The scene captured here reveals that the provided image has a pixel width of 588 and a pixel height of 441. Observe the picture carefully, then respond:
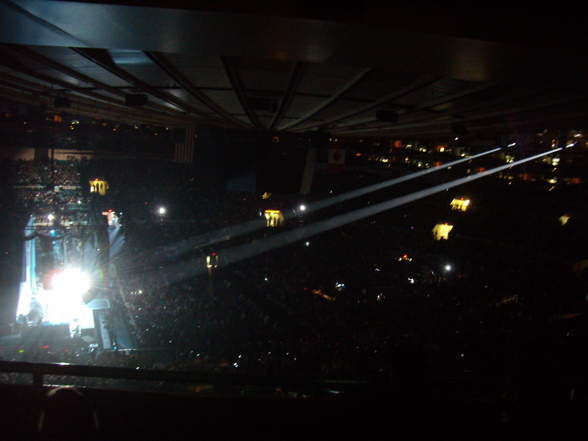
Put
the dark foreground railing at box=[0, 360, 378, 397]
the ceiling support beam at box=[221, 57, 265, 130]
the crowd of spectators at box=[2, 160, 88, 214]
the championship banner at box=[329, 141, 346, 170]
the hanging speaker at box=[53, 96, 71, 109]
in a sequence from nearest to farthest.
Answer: the dark foreground railing at box=[0, 360, 378, 397] → the ceiling support beam at box=[221, 57, 265, 130] → the hanging speaker at box=[53, 96, 71, 109] → the championship banner at box=[329, 141, 346, 170] → the crowd of spectators at box=[2, 160, 88, 214]

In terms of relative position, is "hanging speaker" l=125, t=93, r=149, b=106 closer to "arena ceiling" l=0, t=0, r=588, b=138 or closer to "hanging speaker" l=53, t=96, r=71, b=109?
"arena ceiling" l=0, t=0, r=588, b=138

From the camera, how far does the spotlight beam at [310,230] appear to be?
598 inches

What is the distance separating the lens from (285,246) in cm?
1703

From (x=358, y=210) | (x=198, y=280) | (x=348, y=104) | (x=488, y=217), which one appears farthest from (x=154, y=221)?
(x=488, y=217)

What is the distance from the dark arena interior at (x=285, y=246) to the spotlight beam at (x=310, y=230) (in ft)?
0.69

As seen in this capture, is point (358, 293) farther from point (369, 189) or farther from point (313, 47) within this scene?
point (369, 189)

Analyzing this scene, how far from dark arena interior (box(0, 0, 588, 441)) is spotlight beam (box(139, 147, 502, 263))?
19 cm

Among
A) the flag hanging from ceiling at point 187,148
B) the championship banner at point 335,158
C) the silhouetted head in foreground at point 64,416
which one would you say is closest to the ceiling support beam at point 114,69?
the silhouetted head in foreground at point 64,416

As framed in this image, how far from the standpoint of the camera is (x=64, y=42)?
2033 millimetres

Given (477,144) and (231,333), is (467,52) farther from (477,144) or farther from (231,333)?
(477,144)

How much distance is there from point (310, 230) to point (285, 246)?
3.80 m

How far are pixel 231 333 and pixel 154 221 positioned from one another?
1291cm

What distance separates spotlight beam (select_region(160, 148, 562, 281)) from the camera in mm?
15196

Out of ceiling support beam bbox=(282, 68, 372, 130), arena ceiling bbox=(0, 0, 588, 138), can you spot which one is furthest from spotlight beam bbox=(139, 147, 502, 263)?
arena ceiling bbox=(0, 0, 588, 138)
